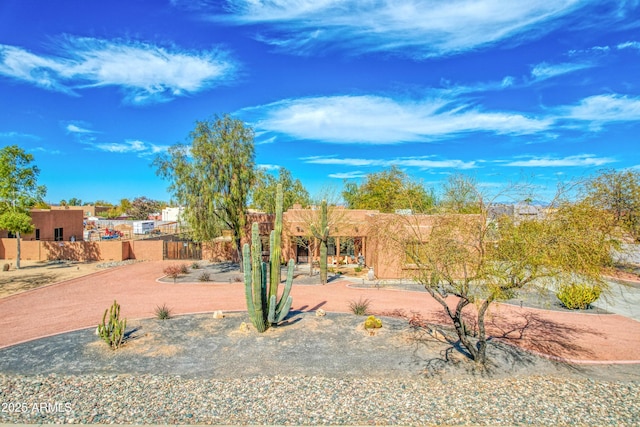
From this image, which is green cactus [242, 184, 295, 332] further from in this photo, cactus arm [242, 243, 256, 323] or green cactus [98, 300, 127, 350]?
green cactus [98, 300, 127, 350]

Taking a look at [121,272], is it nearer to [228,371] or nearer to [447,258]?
[228,371]

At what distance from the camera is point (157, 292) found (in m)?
18.4

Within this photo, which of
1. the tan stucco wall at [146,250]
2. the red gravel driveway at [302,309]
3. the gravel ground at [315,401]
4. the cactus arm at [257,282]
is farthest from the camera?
the tan stucco wall at [146,250]

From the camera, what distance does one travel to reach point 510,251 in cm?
862

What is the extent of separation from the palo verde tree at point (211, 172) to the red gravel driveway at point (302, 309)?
4.41 metres

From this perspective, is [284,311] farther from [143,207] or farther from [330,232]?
[143,207]

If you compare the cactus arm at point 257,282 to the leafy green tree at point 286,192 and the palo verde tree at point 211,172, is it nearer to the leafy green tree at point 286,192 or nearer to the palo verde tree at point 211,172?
the palo verde tree at point 211,172

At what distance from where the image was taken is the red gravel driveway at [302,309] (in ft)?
37.6

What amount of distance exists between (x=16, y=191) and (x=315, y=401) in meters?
27.1

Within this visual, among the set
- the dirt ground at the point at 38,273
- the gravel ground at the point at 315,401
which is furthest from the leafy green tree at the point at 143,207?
the gravel ground at the point at 315,401

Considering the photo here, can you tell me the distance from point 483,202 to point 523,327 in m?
6.42

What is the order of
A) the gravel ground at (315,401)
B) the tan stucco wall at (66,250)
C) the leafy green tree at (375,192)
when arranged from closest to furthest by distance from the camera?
the gravel ground at (315,401), the tan stucco wall at (66,250), the leafy green tree at (375,192)

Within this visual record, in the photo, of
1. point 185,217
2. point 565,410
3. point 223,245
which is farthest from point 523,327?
point 223,245

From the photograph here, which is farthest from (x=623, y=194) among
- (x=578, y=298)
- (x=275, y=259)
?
(x=275, y=259)
